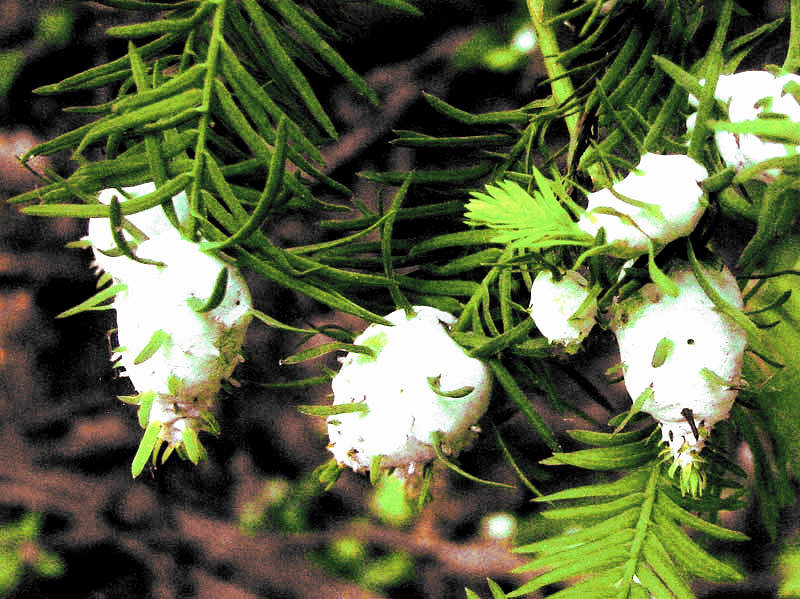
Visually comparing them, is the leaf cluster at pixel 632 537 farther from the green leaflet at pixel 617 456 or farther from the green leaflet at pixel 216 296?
the green leaflet at pixel 216 296

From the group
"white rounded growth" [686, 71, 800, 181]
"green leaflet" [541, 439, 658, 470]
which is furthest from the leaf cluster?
"white rounded growth" [686, 71, 800, 181]

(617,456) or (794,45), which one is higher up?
(794,45)

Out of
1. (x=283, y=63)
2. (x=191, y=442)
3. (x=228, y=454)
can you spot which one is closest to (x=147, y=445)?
(x=191, y=442)

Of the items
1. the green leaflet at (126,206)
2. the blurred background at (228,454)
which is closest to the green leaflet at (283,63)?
the green leaflet at (126,206)

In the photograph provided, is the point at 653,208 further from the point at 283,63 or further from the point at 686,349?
the point at 283,63

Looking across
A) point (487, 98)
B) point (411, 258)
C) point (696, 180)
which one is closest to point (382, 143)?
point (487, 98)

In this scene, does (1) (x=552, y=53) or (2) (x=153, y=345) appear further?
(1) (x=552, y=53)

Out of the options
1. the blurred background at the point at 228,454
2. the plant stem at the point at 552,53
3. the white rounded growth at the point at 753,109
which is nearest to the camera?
the white rounded growth at the point at 753,109
